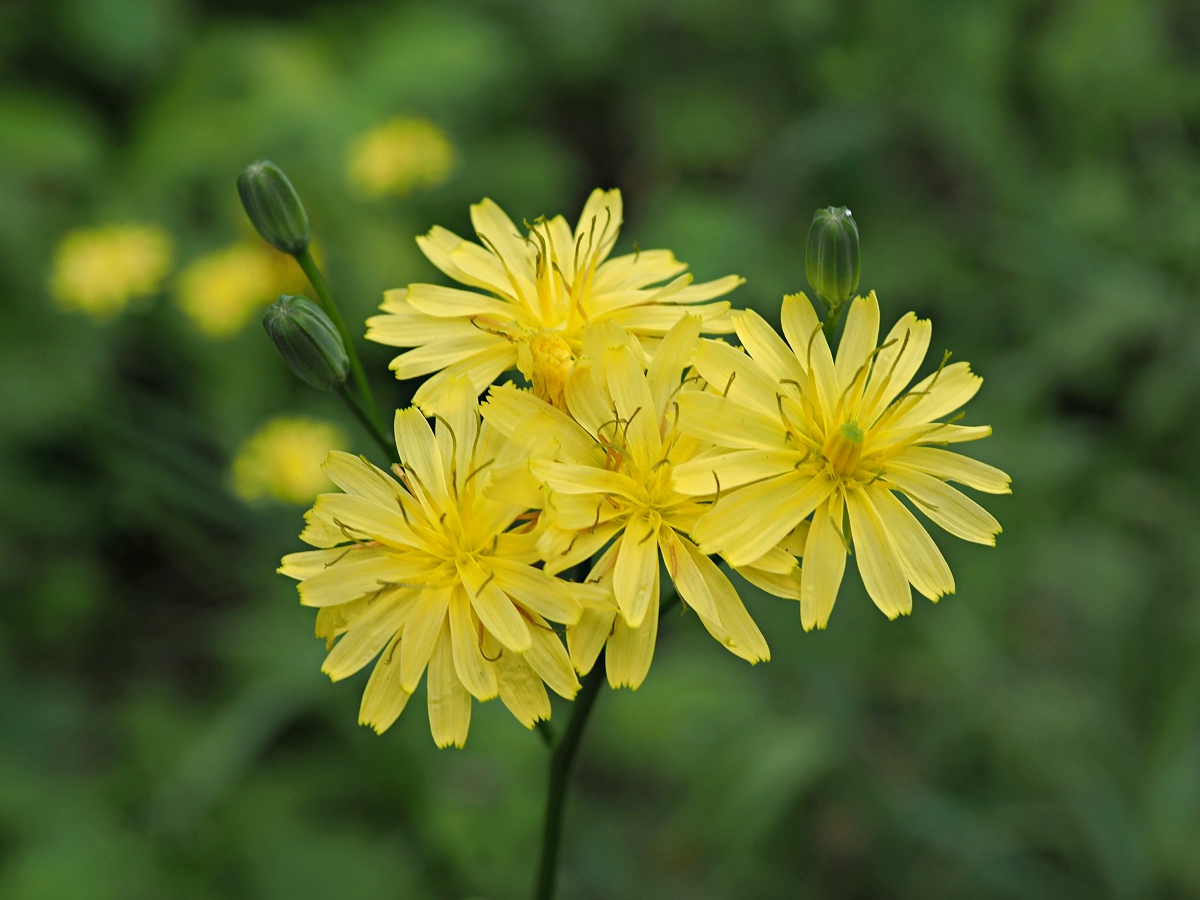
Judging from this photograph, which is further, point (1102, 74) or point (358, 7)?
point (358, 7)

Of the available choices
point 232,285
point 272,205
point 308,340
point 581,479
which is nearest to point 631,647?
point 581,479

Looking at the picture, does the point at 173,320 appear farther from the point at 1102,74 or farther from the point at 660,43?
the point at 1102,74

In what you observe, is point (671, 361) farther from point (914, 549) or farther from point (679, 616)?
point (679, 616)

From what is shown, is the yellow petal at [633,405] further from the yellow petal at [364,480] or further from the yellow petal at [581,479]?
the yellow petal at [364,480]

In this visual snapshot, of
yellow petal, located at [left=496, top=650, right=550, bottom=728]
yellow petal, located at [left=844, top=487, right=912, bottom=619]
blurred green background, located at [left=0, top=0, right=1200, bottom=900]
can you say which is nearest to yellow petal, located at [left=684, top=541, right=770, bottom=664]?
yellow petal, located at [left=844, top=487, right=912, bottom=619]

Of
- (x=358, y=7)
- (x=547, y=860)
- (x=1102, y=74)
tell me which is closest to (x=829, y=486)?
(x=547, y=860)

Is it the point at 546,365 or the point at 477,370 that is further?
the point at 477,370
